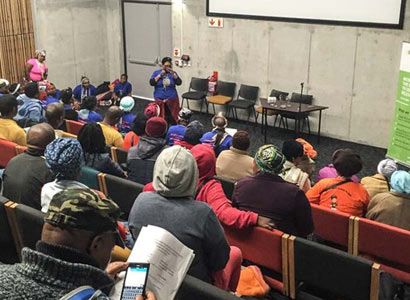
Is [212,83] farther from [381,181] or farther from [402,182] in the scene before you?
[402,182]

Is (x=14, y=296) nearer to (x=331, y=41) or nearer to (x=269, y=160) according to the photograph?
(x=269, y=160)

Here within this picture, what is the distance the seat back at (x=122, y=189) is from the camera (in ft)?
13.6

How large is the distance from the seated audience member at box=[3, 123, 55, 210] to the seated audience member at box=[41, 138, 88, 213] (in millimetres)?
476

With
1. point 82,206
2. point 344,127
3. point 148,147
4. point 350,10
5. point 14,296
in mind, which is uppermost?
point 350,10

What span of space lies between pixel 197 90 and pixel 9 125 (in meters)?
5.51

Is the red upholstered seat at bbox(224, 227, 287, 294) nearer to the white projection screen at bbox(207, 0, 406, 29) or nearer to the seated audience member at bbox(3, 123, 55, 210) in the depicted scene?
the seated audience member at bbox(3, 123, 55, 210)

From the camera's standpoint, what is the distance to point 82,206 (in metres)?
1.54

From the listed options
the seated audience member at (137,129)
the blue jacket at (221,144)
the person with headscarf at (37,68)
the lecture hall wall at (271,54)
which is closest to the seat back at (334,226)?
the blue jacket at (221,144)

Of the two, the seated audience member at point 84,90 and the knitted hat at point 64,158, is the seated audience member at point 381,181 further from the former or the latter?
the seated audience member at point 84,90

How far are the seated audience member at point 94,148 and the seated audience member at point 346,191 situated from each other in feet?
6.36

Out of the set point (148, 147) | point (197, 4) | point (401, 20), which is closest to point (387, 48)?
point (401, 20)

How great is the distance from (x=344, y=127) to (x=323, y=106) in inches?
21.0

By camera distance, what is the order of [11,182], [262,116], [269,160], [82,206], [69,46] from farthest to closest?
[69,46] → [262,116] → [11,182] → [269,160] → [82,206]

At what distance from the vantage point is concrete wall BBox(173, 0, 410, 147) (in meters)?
8.39
